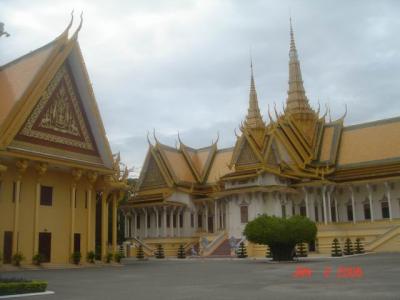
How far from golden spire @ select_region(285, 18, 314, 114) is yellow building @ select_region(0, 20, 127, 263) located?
852 inches

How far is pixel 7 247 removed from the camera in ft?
70.6

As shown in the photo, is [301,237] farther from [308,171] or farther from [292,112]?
[292,112]

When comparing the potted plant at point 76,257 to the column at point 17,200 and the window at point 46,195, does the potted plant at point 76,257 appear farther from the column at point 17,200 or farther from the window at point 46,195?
the column at point 17,200

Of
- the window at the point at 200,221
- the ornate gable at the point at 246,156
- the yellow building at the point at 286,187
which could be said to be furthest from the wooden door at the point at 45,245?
the window at the point at 200,221

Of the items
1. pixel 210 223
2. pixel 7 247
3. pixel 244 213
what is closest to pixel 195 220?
pixel 210 223

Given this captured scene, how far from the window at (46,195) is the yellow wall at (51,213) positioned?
0.61 ft

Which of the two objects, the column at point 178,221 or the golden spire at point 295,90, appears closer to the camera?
the column at point 178,221

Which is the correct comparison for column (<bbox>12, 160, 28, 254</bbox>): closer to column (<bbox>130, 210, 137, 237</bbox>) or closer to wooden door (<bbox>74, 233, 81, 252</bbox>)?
wooden door (<bbox>74, 233, 81, 252</bbox>)

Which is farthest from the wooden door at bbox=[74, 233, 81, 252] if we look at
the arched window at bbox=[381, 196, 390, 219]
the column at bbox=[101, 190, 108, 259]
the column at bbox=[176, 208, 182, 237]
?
the arched window at bbox=[381, 196, 390, 219]

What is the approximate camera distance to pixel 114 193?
28875mm

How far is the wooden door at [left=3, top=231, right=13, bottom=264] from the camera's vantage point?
21344mm

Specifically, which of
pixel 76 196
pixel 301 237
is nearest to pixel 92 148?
pixel 76 196

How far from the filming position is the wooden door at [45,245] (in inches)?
927

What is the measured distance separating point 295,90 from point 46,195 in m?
28.7
